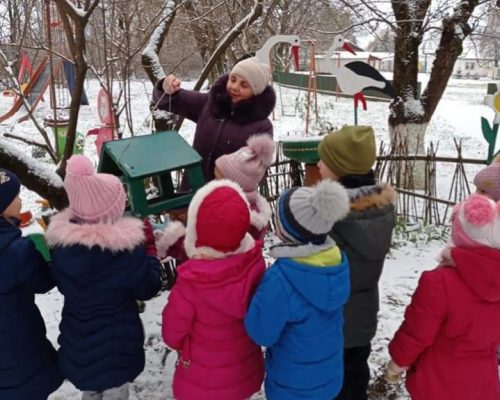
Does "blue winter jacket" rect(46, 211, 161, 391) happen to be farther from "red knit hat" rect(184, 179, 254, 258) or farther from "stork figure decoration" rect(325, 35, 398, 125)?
"stork figure decoration" rect(325, 35, 398, 125)

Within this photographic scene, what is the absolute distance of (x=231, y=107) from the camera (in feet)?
8.91

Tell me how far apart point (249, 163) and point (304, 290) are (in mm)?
880

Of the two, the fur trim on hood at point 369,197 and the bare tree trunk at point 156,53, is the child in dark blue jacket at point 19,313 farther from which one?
the bare tree trunk at point 156,53

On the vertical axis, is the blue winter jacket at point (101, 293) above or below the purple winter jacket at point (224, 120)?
below

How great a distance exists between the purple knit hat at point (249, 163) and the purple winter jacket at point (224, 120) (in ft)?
0.72

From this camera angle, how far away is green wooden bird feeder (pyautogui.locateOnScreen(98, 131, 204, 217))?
212 cm

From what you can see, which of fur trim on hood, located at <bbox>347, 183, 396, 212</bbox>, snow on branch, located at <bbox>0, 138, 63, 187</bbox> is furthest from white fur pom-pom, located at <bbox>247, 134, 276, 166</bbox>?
snow on branch, located at <bbox>0, 138, 63, 187</bbox>

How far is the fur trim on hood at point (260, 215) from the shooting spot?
7.70 feet

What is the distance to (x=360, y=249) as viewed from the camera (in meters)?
1.99

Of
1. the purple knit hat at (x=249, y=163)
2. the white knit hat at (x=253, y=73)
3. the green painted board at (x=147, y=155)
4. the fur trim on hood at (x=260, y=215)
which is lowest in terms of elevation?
the fur trim on hood at (x=260, y=215)

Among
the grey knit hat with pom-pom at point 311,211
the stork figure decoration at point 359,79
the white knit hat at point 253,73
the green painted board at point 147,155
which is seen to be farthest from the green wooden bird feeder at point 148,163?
the stork figure decoration at point 359,79

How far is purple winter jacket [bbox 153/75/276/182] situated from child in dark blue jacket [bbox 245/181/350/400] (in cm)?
105

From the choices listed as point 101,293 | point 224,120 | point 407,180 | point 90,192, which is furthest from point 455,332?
point 407,180

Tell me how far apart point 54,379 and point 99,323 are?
1.26 ft
